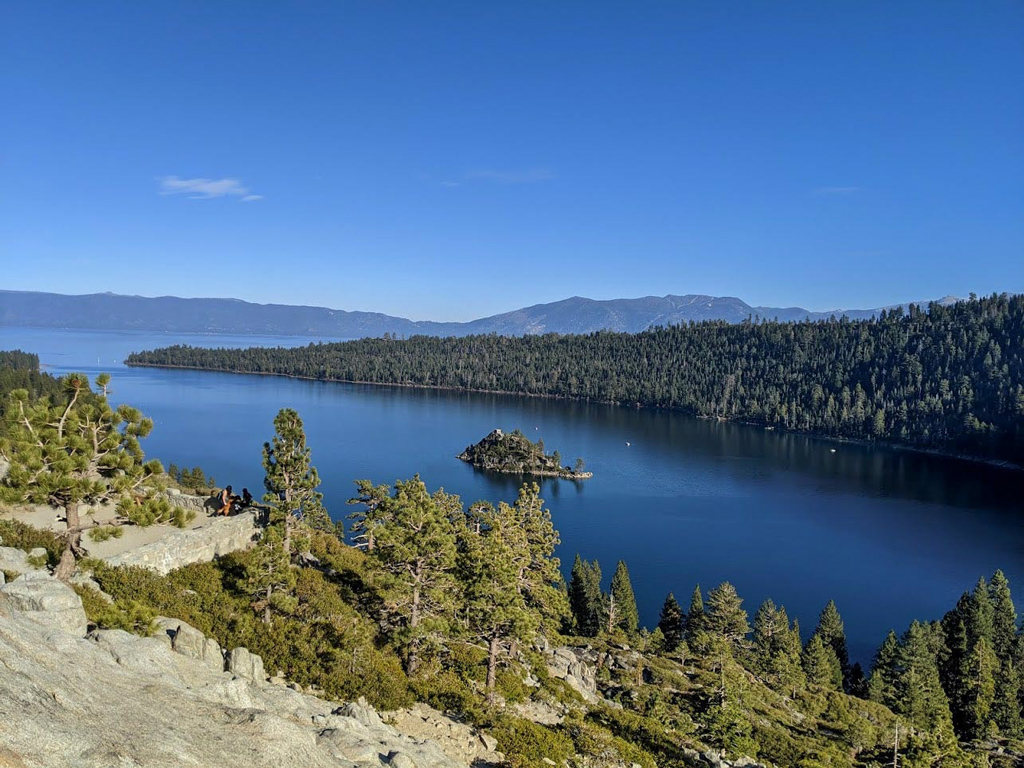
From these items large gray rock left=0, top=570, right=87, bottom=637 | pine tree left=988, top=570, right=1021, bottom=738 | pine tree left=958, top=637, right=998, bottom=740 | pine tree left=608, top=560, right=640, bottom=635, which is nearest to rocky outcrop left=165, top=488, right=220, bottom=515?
large gray rock left=0, top=570, right=87, bottom=637

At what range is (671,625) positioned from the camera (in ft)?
177

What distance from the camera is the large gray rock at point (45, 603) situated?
14.1 m

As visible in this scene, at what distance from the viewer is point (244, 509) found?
29.7 meters

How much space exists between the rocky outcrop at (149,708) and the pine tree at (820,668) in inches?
1527

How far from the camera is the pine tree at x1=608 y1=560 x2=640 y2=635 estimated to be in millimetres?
53688

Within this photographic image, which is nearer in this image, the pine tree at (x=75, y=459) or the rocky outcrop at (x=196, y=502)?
the pine tree at (x=75, y=459)

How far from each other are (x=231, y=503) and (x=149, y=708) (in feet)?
61.7

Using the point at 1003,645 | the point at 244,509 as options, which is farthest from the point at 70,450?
the point at 1003,645

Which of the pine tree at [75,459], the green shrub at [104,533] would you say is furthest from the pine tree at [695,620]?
the green shrub at [104,533]

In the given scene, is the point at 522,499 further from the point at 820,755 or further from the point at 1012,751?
the point at 1012,751

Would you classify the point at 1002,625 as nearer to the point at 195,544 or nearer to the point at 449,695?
the point at 449,695

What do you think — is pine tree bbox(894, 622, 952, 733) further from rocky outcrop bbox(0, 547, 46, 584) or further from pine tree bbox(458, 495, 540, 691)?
rocky outcrop bbox(0, 547, 46, 584)

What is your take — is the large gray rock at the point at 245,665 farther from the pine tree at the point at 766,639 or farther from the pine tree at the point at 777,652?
the pine tree at the point at 766,639

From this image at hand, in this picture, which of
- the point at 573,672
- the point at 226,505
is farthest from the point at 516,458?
the point at 226,505
